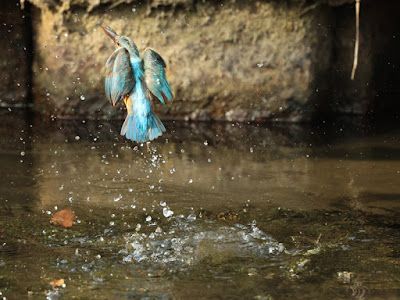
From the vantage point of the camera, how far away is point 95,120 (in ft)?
19.8

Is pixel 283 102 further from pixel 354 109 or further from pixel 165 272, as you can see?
pixel 165 272

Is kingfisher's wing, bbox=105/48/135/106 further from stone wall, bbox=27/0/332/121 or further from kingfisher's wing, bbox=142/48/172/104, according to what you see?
stone wall, bbox=27/0/332/121

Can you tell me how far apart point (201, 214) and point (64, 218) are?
686mm

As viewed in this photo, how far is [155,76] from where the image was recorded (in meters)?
3.14

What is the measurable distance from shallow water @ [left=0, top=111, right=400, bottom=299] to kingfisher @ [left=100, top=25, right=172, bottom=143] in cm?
48

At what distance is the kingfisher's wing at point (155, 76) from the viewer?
3.14 m

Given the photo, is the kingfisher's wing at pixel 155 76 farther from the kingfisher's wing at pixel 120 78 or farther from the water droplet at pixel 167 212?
the water droplet at pixel 167 212

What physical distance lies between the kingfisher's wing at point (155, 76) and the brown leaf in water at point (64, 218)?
752mm

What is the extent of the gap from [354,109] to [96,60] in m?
2.43

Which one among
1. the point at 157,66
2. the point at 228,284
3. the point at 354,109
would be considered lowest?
the point at 228,284

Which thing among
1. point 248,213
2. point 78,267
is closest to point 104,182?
point 248,213

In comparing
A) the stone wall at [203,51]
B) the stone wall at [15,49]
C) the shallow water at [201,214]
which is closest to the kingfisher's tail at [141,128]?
the shallow water at [201,214]

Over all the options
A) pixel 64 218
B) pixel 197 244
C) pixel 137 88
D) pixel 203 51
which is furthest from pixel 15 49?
pixel 197 244

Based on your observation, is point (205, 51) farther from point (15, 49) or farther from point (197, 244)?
point (197, 244)
